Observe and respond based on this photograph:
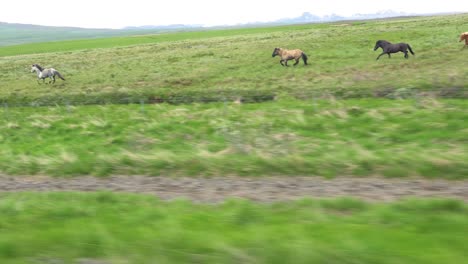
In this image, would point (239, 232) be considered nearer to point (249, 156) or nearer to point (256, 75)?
point (249, 156)

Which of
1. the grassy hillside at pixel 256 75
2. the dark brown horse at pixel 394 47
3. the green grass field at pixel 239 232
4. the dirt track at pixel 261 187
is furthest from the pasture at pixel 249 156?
the dark brown horse at pixel 394 47

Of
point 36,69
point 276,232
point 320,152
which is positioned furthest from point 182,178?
point 36,69

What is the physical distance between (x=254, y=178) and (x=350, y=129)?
18.2 feet

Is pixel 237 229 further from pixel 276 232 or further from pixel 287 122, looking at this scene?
pixel 287 122

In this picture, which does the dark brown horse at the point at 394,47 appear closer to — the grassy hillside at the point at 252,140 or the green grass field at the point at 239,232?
the grassy hillside at the point at 252,140

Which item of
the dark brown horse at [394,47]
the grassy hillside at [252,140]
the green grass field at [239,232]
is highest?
the dark brown horse at [394,47]

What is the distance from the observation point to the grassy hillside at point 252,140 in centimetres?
979

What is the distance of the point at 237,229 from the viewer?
5488 mm

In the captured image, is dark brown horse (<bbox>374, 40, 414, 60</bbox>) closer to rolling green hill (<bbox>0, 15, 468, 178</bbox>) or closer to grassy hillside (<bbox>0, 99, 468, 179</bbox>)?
rolling green hill (<bbox>0, 15, 468, 178</bbox>)

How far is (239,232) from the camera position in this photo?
5203mm

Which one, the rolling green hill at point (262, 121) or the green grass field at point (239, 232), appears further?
the rolling green hill at point (262, 121)

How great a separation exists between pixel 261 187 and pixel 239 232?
3487mm

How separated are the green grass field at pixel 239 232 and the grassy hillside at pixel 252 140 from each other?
10.0 feet

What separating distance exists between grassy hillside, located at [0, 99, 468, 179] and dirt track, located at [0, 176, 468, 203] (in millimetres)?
480
